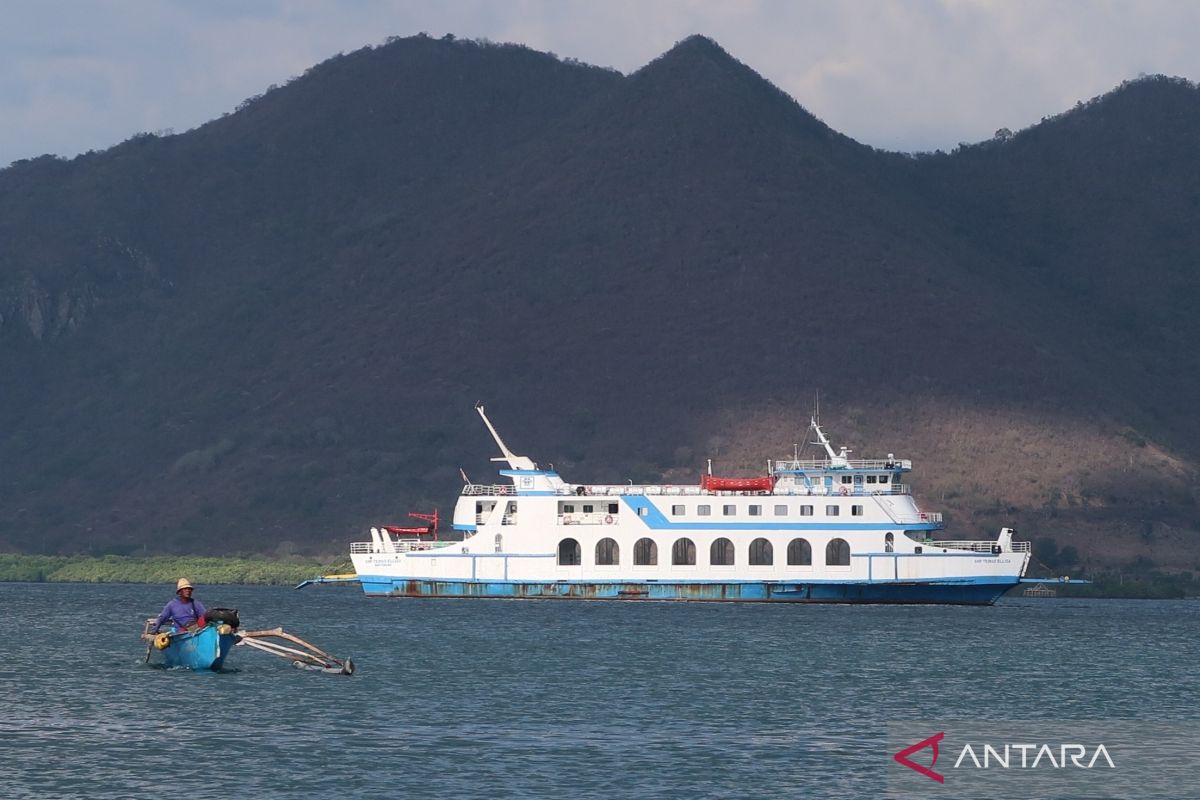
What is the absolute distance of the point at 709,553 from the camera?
4220 inches

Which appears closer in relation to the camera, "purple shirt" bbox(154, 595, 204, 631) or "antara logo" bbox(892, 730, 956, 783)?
"antara logo" bbox(892, 730, 956, 783)

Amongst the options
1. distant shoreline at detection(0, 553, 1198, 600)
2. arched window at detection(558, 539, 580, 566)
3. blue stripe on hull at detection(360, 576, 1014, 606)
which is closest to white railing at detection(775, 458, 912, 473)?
blue stripe on hull at detection(360, 576, 1014, 606)

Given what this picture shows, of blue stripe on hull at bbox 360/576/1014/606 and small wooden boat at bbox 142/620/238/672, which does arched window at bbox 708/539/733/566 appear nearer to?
blue stripe on hull at bbox 360/576/1014/606

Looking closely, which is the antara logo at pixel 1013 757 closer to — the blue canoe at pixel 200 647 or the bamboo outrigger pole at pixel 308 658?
the bamboo outrigger pole at pixel 308 658

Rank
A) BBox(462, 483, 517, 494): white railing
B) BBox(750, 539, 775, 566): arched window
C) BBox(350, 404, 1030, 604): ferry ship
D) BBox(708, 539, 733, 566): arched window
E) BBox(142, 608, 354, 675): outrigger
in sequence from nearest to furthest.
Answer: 1. BBox(142, 608, 354, 675): outrigger
2. BBox(350, 404, 1030, 604): ferry ship
3. BBox(750, 539, 775, 566): arched window
4. BBox(708, 539, 733, 566): arched window
5. BBox(462, 483, 517, 494): white railing

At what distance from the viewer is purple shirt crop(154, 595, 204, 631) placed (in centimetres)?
6288

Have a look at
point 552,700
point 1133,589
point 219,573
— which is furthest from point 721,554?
point 219,573

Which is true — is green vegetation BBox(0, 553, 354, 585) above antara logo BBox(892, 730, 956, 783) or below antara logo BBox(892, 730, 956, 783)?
above

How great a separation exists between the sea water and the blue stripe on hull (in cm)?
677

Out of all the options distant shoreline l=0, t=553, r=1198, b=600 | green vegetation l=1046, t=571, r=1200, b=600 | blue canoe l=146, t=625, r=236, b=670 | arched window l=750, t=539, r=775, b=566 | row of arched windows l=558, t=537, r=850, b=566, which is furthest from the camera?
distant shoreline l=0, t=553, r=1198, b=600

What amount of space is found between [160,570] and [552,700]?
112 m

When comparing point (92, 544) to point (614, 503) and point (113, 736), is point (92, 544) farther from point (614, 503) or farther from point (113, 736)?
point (113, 736)

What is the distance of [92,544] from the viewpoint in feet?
649

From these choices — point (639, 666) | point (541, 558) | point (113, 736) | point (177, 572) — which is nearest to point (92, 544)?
point (177, 572)
